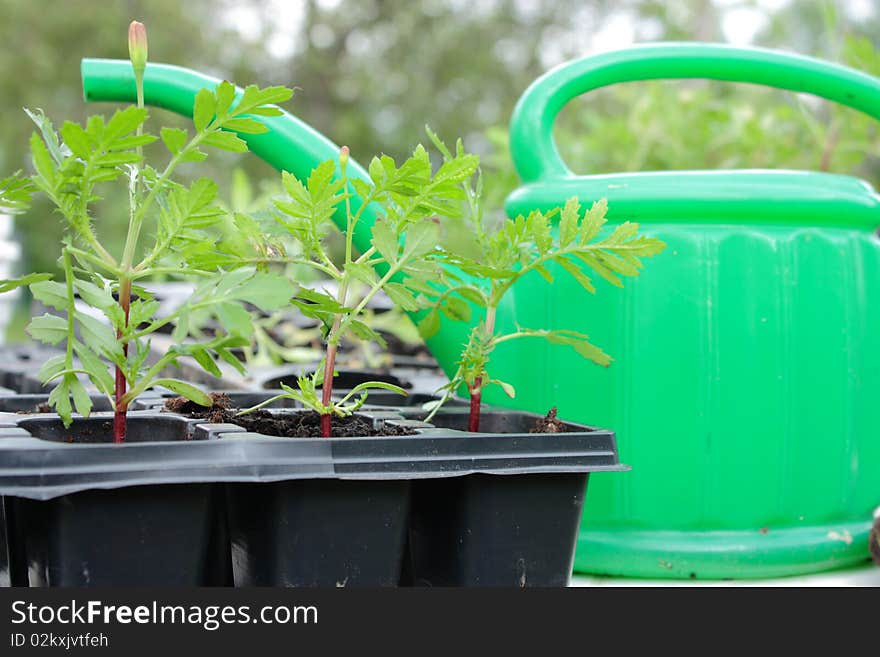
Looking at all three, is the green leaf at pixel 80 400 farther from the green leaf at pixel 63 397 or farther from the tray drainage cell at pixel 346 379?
the tray drainage cell at pixel 346 379

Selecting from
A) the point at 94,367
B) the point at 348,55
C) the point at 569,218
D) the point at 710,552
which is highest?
the point at 348,55

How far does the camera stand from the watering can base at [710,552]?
97cm

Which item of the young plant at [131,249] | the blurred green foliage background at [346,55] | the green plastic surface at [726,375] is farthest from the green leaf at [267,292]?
the blurred green foliage background at [346,55]

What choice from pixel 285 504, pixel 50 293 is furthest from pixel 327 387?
pixel 50 293

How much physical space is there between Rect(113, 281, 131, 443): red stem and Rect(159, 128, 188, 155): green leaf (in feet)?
0.33

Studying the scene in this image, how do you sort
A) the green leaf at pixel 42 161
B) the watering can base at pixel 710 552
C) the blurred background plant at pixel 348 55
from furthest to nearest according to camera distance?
the blurred background plant at pixel 348 55 → the watering can base at pixel 710 552 → the green leaf at pixel 42 161

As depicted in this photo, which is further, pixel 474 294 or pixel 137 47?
pixel 474 294

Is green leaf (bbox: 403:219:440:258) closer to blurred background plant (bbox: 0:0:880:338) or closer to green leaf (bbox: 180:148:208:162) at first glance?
green leaf (bbox: 180:148:208:162)

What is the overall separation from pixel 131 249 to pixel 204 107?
0.11 meters

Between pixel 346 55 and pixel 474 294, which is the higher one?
pixel 346 55

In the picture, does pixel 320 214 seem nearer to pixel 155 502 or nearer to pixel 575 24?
pixel 155 502

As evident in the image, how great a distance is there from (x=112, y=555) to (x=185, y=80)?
1.67ft

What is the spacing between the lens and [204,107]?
673mm

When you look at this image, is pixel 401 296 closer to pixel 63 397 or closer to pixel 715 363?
pixel 63 397
